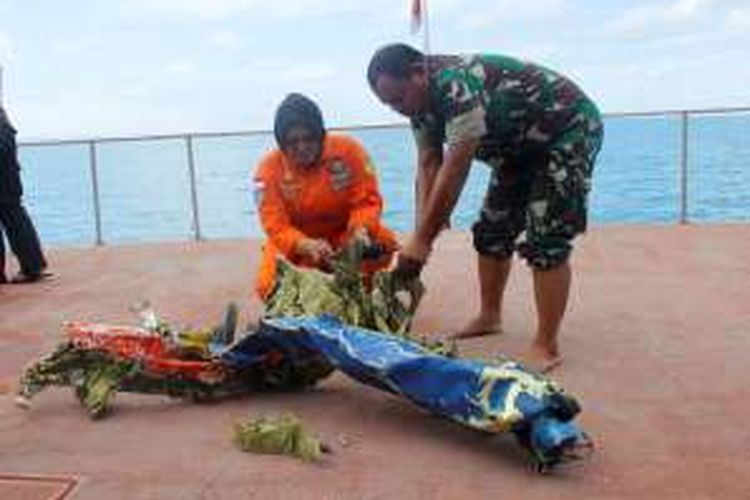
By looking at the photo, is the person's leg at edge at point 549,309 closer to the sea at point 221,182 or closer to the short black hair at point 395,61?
the short black hair at point 395,61

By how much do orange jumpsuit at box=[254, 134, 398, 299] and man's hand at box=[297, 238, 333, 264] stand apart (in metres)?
0.08

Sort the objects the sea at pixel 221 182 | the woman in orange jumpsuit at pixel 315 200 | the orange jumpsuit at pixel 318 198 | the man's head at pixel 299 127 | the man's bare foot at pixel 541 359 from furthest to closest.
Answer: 1. the sea at pixel 221 182
2. the orange jumpsuit at pixel 318 198
3. the woman in orange jumpsuit at pixel 315 200
4. the man's head at pixel 299 127
5. the man's bare foot at pixel 541 359

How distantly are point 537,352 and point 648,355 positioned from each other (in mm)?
483

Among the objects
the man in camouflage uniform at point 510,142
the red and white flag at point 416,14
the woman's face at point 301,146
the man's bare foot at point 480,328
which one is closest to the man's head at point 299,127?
the woman's face at point 301,146

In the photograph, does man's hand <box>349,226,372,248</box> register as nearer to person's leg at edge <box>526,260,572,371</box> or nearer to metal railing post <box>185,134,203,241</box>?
person's leg at edge <box>526,260,572,371</box>

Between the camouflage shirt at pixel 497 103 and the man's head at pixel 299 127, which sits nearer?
the camouflage shirt at pixel 497 103

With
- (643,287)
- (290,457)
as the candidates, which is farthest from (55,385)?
(643,287)

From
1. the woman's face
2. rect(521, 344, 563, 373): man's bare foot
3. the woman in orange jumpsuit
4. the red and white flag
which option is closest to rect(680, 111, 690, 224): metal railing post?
the red and white flag

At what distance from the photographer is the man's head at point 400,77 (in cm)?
480

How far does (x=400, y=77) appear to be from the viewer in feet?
15.8

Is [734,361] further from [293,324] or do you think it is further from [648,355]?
[293,324]

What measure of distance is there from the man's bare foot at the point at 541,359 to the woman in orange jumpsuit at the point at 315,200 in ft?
2.58

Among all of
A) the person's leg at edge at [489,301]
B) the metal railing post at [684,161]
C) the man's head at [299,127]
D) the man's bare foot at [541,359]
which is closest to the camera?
the man's bare foot at [541,359]

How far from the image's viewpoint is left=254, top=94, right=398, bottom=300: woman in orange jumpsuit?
5.57 metres
